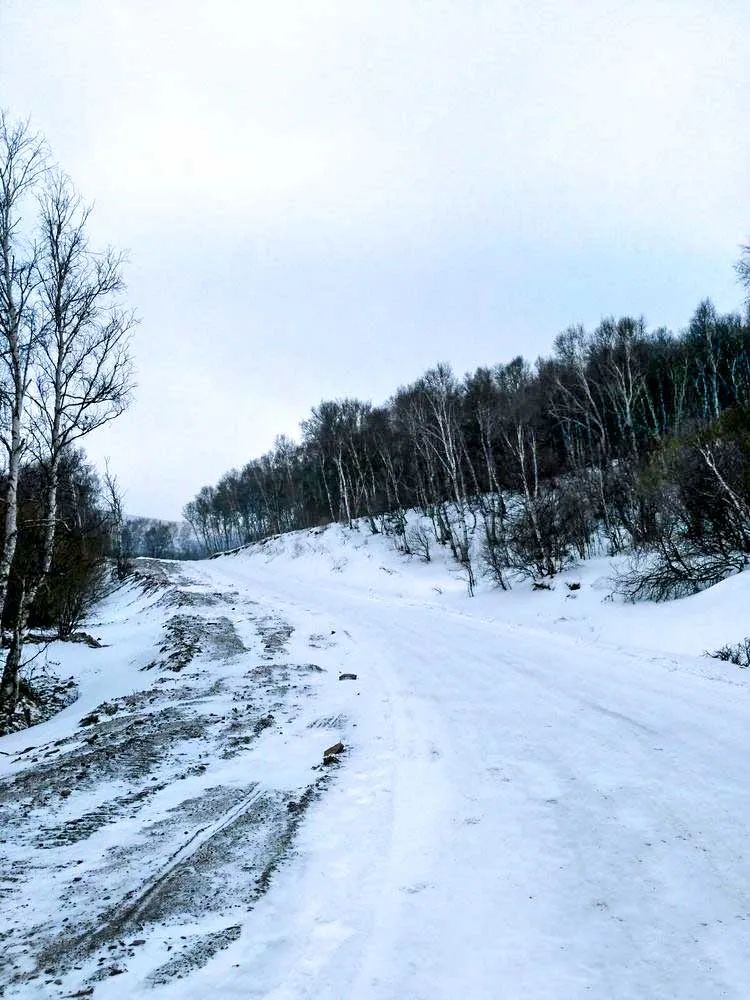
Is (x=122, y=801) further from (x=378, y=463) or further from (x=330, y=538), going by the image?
(x=378, y=463)

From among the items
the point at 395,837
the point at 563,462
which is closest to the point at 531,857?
the point at 395,837

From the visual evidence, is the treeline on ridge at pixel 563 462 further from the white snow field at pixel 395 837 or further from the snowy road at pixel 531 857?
the snowy road at pixel 531 857

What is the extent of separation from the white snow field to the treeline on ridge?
21.9 ft

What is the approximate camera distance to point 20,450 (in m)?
9.00

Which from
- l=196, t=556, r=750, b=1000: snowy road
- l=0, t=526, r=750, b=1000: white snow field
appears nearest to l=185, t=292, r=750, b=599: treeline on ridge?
l=0, t=526, r=750, b=1000: white snow field

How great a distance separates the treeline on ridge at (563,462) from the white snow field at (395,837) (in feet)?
21.9

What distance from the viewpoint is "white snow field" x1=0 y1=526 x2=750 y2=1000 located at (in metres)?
2.58

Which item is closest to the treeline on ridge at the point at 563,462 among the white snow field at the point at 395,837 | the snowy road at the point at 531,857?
the white snow field at the point at 395,837

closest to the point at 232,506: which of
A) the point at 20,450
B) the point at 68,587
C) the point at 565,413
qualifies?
the point at 565,413

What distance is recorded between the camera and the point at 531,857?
3.47 metres

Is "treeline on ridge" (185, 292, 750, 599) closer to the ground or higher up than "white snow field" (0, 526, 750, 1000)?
higher up

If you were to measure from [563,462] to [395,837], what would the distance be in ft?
135

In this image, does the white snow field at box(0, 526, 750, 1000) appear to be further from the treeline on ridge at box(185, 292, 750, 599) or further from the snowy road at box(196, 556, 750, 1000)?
the treeline on ridge at box(185, 292, 750, 599)

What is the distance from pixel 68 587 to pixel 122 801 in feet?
42.6
